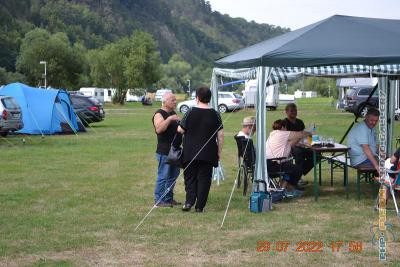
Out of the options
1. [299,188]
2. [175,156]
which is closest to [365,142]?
[299,188]

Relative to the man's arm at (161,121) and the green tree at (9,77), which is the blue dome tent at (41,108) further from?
the green tree at (9,77)

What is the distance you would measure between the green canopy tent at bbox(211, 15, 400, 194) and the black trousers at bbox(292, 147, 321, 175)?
1356 mm

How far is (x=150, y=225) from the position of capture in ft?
23.7

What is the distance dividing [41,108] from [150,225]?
1416 centimetres

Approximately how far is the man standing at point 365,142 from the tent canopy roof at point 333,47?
87cm

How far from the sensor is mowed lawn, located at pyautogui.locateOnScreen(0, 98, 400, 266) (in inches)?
230

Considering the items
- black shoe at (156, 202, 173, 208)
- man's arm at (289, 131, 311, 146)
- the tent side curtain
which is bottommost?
black shoe at (156, 202, 173, 208)

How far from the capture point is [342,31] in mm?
8781

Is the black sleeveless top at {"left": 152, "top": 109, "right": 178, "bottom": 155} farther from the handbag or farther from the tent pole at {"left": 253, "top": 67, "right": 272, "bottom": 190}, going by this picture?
the tent pole at {"left": 253, "top": 67, "right": 272, "bottom": 190}

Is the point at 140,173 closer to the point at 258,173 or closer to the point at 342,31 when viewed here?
the point at 258,173

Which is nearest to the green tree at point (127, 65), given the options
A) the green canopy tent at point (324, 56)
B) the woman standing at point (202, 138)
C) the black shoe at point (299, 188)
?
the black shoe at point (299, 188)

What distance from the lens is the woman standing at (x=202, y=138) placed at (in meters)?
7.62

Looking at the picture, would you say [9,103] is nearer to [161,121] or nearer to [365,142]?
[161,121]
